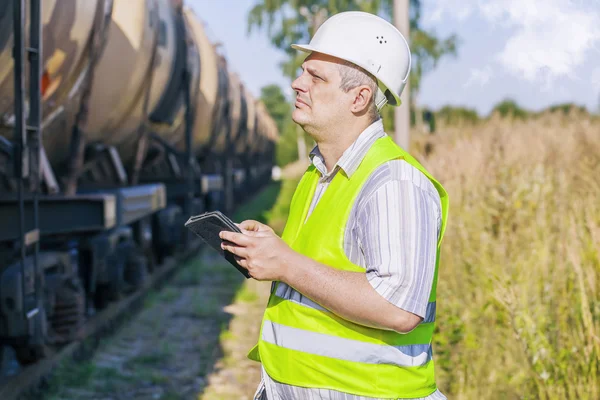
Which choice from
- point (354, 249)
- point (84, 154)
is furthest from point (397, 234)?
point (84, 154)

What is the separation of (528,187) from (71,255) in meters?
3.58

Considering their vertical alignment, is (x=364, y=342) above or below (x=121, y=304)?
above

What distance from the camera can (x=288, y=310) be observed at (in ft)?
6.81

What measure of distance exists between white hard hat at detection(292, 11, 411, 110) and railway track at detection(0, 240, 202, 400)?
11.1ft

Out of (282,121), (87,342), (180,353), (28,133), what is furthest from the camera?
(282,121)

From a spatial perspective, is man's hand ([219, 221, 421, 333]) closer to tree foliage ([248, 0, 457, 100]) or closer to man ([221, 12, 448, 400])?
man ([221, 12, 448, 400])

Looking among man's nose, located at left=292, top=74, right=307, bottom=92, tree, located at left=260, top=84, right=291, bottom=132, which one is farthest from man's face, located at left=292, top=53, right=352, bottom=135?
tree, located at left=260, top=84, right=291, bottom=132

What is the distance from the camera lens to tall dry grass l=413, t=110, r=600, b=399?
12.1 ft

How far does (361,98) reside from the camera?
203 centimetres

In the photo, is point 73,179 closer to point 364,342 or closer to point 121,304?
point 121,304

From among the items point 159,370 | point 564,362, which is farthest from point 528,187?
point 159,370

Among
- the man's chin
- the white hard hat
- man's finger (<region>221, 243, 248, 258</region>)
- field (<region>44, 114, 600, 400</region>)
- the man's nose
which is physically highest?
the white hard hat

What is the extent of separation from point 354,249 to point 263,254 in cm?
23

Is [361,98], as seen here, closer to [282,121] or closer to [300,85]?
[300,85]
